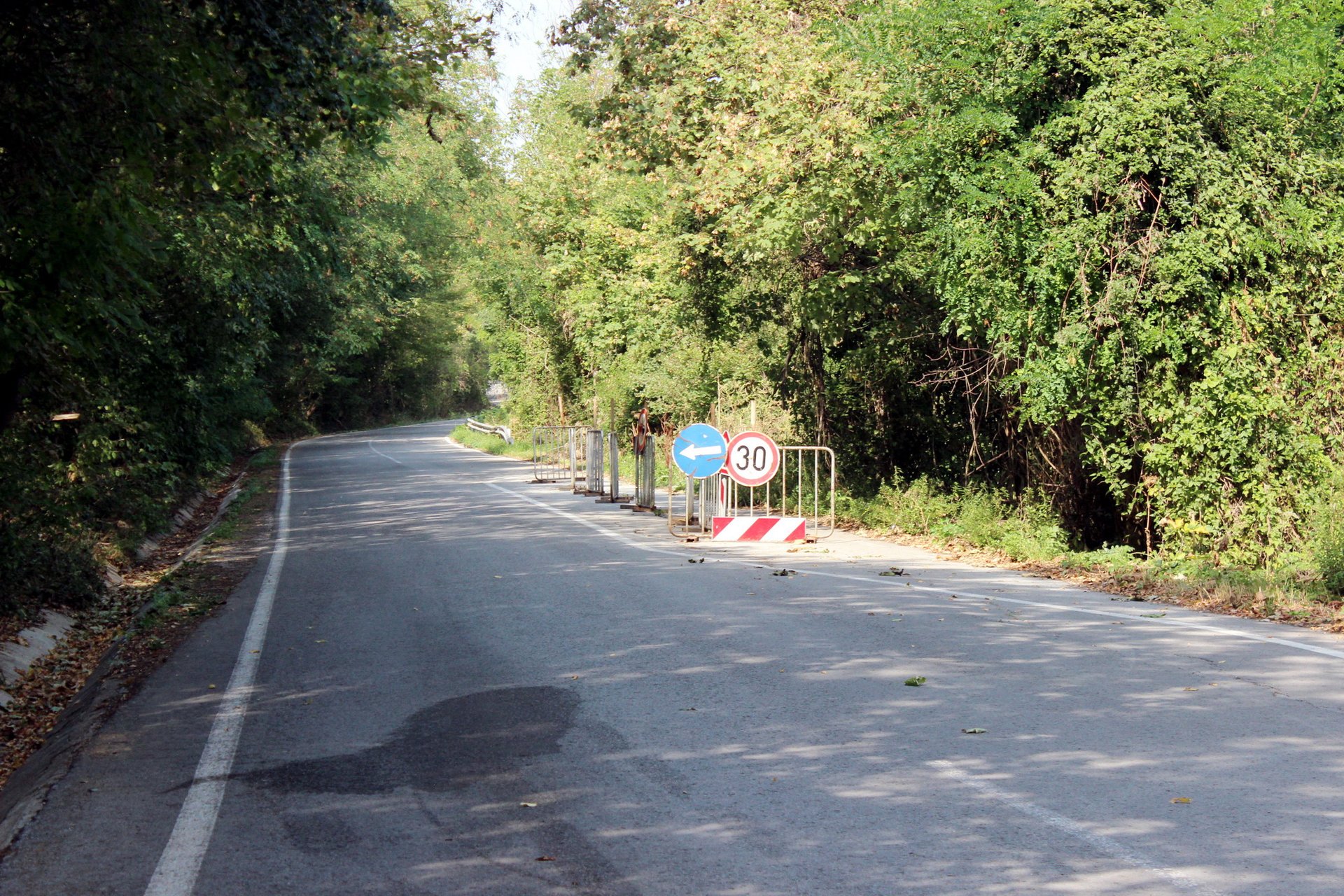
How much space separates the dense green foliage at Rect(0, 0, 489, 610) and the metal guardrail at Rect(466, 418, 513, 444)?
21.2 meters

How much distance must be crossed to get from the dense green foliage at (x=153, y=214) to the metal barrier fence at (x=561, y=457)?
6.66 meters

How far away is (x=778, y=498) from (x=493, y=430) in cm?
3009

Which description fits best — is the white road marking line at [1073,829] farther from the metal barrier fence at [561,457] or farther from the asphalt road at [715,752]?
the metal barrier fence at [561,457]

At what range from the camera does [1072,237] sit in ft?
43.1

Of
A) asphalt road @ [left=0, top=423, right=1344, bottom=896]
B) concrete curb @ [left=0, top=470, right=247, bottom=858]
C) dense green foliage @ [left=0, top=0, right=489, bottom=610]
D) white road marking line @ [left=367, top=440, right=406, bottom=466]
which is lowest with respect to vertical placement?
concrete curb @ [left=0, top=470, right=247, bottom=858]

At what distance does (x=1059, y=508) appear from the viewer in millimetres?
15914

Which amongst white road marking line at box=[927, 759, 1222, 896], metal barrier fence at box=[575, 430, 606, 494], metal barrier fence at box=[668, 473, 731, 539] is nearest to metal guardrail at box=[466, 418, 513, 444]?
metal barrier fence at box=[575, 430, 606, 494]

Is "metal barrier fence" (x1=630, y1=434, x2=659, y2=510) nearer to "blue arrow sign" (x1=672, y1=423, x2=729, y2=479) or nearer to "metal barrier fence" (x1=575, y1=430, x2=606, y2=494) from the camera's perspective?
"metal barrier fence" (x1=575, y1=430, x2=606, y2=494)

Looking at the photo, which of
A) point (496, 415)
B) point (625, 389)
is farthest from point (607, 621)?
point (496, 415)

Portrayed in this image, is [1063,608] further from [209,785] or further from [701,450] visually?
[209,785]

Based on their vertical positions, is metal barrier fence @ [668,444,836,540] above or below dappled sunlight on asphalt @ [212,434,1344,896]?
above

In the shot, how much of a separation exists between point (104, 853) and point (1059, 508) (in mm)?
13087

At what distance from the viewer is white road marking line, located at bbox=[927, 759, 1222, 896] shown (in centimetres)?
452

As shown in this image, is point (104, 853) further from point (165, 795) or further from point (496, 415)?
point (496, 415)
